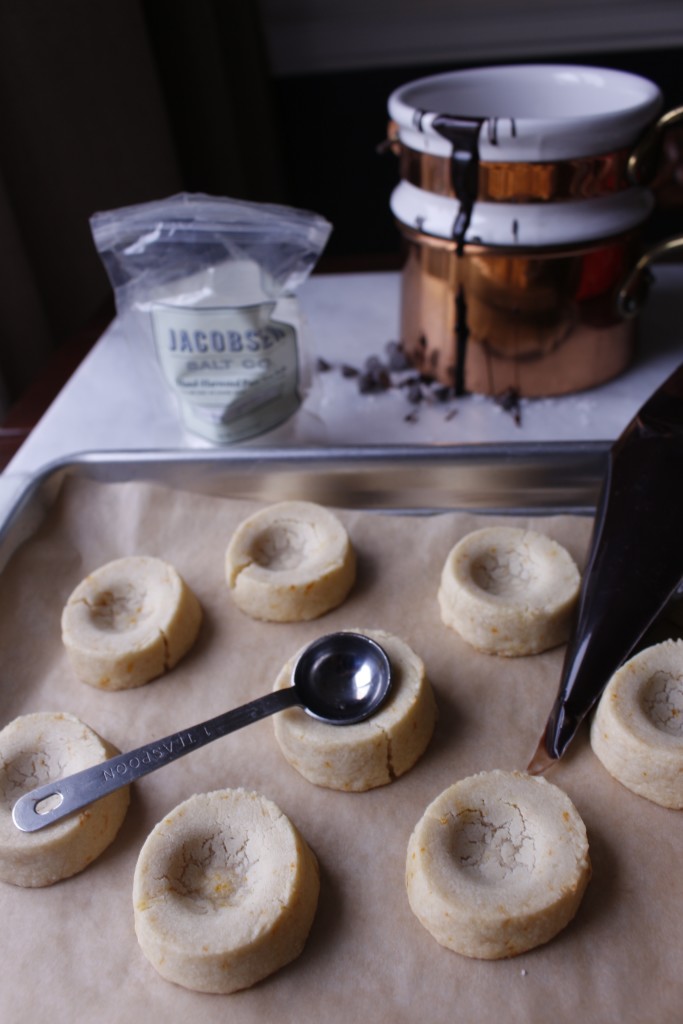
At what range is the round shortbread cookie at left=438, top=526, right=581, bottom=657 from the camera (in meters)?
0.90

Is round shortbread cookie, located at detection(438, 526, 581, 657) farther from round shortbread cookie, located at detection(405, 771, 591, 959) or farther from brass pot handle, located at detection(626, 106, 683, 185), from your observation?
brass pot handle, located at detection(626, 106, 683, 185)

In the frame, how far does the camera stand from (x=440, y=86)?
1.22m

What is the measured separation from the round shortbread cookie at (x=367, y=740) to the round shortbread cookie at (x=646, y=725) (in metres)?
0.18

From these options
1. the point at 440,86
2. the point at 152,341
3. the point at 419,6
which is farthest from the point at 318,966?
the point at 419,6

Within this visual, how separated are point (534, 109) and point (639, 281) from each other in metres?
0.32

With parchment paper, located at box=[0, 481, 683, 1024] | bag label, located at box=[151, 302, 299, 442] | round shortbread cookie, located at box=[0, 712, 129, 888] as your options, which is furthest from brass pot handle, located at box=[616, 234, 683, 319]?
round shortbread cookie, located at box=[0, 712, 129, 888]

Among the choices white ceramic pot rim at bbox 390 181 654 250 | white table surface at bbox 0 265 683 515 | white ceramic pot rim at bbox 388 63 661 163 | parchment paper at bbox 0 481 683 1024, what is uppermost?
white ceramic pot rim at bbox 388 63 661 163

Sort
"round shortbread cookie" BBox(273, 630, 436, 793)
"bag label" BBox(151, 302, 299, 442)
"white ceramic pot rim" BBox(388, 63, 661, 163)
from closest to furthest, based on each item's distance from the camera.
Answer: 1. "round shortbread cookie" BBox(273, 630, 436, 793)
2. "white ceramic pot rim" BBox(388, 63, 661, 163)
3. "bag label" BBox(151, 302, 299, 442)

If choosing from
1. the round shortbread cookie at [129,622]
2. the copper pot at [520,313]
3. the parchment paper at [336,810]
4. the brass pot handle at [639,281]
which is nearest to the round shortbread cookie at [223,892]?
the parchment paper at [336,810]

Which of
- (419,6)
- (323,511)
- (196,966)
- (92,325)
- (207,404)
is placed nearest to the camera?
(196,966)

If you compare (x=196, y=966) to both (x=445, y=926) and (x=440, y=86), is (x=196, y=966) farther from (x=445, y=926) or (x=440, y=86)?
(x=440, y=86)

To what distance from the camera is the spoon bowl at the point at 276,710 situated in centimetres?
76

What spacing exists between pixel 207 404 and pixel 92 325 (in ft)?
1.84

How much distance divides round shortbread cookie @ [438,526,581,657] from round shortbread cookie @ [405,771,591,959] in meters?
0.17
